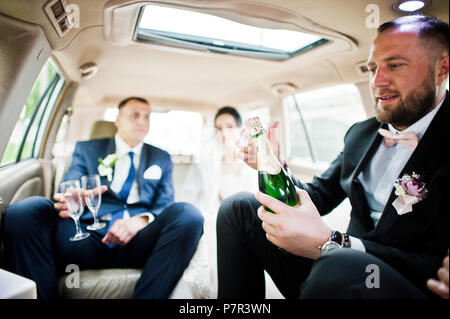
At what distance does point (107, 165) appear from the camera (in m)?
1.36

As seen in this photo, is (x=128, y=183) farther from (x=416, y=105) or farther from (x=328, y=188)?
(x=416, y=105)

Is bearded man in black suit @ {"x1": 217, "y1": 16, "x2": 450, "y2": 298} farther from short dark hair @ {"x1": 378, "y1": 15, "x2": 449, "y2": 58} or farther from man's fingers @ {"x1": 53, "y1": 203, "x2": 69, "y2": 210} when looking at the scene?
man's fingers @ {"x1": 53, "y1": 203, "x2": 69, "y2": 210}

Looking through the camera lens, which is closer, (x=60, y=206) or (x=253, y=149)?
(x=253, y=149)

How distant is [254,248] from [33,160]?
111 cm

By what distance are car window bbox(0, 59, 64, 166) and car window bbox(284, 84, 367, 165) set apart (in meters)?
1.22

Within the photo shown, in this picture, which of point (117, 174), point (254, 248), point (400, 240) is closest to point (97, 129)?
point (117, 174)

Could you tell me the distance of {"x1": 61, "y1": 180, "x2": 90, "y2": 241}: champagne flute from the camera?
3.21ft

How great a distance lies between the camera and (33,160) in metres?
1.15

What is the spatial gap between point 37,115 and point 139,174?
21.4 inches

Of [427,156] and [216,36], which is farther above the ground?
[216,36]

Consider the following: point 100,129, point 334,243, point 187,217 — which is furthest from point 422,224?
point 100,129

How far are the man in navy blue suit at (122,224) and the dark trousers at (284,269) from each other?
0.38 meters

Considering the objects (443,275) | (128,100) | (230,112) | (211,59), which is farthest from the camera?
(230,112)

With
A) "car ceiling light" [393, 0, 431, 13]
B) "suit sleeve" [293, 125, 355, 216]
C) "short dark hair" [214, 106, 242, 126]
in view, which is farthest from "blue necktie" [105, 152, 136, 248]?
"car ceiling light" [393, 0, 431, 13]
